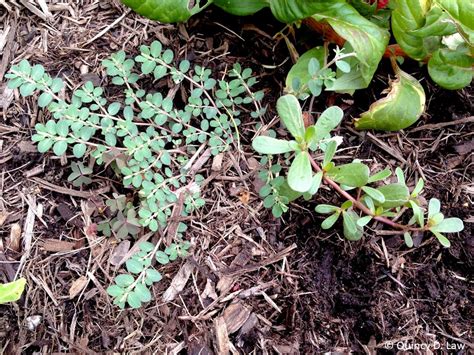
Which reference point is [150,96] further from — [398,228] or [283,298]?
[398,228]

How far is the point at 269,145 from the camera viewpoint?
120 cm

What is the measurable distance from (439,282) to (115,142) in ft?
3.00

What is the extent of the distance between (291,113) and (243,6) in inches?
14.9

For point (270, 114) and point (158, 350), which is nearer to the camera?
point (158, 350)

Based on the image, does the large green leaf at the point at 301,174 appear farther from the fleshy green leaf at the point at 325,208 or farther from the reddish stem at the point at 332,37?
the reddish stem at the point at 332,37

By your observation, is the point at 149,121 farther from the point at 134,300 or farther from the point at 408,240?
the point at 408,240

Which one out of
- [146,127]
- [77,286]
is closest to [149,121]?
[146,127]

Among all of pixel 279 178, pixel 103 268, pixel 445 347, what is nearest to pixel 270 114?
pixel 279 178

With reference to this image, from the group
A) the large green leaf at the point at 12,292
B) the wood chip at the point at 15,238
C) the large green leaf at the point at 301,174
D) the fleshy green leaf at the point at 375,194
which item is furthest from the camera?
the wood chip at the point at 15,238

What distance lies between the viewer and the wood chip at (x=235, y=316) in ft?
4.23

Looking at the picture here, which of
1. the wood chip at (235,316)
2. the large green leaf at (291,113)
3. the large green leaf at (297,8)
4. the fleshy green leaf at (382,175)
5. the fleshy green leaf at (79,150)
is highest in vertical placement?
the large green leaf at (297,8)

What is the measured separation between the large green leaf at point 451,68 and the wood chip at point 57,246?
106 cm

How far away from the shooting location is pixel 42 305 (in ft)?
4.30

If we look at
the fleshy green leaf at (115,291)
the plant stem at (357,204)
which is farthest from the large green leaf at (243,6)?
the fleshy green leaf at (115,291)
